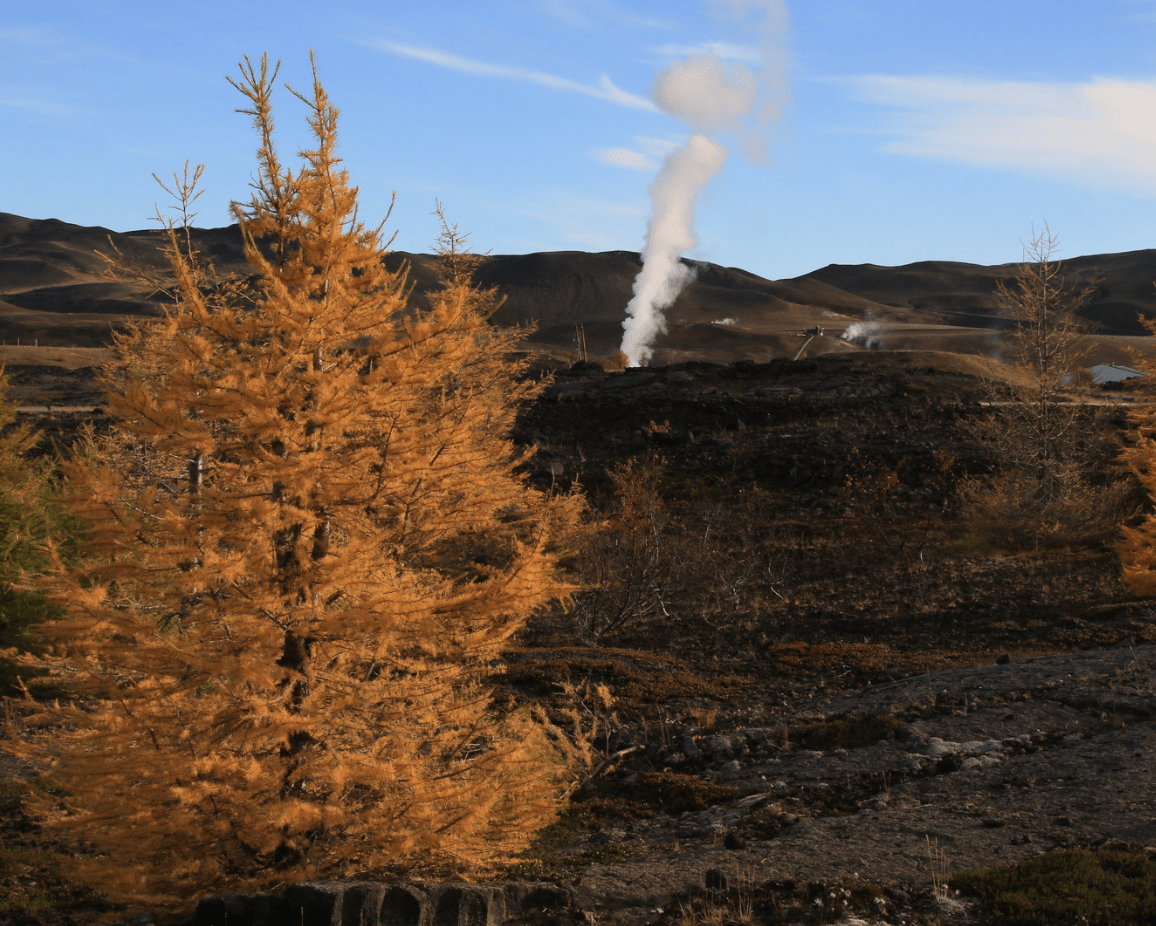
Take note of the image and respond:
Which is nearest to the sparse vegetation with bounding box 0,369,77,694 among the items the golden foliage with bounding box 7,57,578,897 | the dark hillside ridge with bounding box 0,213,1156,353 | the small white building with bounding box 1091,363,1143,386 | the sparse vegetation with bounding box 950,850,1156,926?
the golden foliage with bounding box 7,57,578,897

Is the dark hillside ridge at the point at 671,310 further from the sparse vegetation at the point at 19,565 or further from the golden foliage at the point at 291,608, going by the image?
the golden foliage at the point at 291,608

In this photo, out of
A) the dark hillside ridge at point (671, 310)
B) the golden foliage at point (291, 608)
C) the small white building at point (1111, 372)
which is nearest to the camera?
the golden foliage at point (291, 608)

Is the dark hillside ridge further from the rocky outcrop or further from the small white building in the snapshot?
the rocky outcrop

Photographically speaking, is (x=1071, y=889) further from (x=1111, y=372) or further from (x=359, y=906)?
(x=1111, y=372)

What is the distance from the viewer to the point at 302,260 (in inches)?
243

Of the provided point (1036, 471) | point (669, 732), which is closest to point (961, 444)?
point (1036, 471)

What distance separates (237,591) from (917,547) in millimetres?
20911

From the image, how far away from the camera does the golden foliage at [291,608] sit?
5.45 m

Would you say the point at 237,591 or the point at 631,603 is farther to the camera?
the point at 631,603

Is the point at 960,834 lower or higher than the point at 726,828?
higher

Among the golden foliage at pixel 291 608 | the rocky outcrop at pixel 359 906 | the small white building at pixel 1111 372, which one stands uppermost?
the small white building at pixel 1111 372

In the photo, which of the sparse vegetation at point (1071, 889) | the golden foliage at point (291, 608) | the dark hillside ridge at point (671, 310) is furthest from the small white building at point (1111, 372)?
the golden foliage at point (291, 608)

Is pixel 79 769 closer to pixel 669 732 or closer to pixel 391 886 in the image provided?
pixel 391 886

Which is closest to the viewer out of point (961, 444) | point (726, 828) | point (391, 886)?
point (391, 886)
